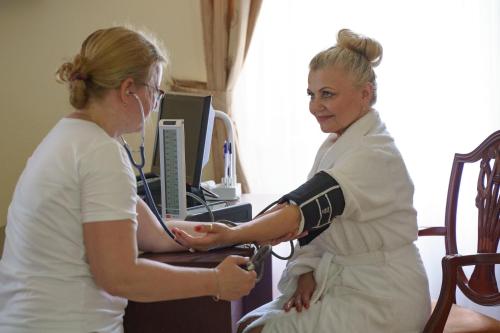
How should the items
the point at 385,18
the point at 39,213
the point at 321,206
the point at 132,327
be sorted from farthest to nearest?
the point at 385,18, the point at 132,327, the point at 321,206, the point at 39,213

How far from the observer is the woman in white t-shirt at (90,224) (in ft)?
3.67

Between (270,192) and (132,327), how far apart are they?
1.54m

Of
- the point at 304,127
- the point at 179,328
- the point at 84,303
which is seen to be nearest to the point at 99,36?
the point at 84,303

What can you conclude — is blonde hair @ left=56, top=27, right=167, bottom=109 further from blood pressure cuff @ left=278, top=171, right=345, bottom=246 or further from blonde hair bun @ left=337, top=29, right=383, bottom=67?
blonde hair bun @ left=337, top=29, right=383, bottom=67

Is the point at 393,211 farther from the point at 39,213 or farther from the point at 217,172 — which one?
the point at 217,172

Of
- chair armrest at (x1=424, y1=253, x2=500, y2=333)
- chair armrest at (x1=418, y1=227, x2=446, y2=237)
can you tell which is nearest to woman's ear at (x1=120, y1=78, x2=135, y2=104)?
chair armrest at (x1=424, y1=253, x2=500, y2=333)

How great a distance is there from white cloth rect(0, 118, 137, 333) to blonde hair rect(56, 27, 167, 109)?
3.0 inches

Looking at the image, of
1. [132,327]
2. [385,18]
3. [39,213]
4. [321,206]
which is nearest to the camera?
[39,213]

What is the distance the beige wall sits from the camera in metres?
2.93

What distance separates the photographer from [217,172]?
2918 mm

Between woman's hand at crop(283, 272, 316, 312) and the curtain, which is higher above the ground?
the curtain

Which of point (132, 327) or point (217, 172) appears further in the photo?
point (217, 172)

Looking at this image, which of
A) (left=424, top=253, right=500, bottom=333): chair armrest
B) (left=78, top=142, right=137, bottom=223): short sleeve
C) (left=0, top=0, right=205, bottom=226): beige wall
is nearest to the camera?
(left=78, top=142, right=137, bottom=223): short sleeve

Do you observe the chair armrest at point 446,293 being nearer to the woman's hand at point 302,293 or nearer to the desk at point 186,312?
the woman's hand at point 302,293
